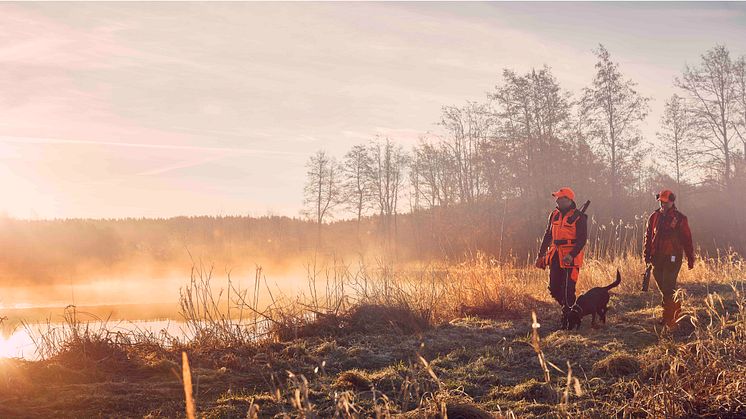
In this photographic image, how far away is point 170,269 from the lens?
38.9 metres

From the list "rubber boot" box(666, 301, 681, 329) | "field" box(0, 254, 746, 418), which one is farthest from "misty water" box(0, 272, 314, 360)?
"rubber boot" box(666, 301, 681, 329)

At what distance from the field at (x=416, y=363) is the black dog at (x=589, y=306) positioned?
0.80 feet

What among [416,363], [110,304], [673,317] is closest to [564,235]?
[673,317]

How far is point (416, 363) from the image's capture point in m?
5.05

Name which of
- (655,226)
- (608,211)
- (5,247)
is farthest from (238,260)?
(655,226)

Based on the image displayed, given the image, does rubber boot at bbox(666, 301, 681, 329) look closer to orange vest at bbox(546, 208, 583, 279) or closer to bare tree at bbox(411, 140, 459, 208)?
orange vest at bbox(546, 208, 583, 279)

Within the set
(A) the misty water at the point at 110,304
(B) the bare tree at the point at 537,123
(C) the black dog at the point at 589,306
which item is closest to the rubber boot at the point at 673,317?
(C) the black dog at the point at 589,306

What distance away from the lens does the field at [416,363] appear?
5164 millimetres

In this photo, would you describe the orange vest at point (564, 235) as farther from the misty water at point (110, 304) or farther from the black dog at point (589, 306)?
the misty water at point (110, 304)

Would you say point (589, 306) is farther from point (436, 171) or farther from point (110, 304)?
point (436, 171)

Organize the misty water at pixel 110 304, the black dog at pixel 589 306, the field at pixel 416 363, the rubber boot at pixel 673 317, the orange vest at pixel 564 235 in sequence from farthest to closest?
the misty water at pixel 110 304 → the black dog at pixel 589 306 → the orange vest at pixel 564 235 → the rubber boot at pixel 673 317 → the field at pixel 416 363

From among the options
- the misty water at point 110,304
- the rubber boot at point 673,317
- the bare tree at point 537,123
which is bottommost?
the misty water at point 110,304

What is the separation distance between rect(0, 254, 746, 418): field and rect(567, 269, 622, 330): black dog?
0.24 m

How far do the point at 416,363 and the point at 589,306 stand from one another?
5.54m
